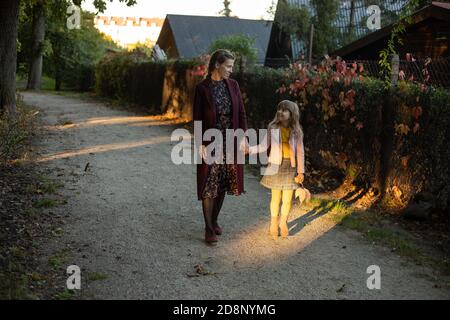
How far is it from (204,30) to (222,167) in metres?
40.7

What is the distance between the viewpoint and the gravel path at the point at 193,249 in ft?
16.6

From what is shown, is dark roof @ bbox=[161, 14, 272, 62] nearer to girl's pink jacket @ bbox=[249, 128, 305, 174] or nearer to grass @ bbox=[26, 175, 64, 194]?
grass @ bbox=[26, 175, 64, 194]

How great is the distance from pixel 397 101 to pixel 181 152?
5.74m

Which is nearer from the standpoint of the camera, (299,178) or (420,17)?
(299,178)

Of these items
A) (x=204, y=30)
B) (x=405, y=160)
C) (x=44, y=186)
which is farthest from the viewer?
(x=204, y=30)

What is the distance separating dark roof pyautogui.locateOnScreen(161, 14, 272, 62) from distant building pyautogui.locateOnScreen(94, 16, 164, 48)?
228 ft

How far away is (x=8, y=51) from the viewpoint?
1337 cm

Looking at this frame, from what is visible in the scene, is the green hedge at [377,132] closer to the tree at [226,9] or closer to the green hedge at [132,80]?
the green hedge at [132,80]

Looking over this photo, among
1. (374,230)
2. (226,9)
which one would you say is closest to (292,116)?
(374,230)

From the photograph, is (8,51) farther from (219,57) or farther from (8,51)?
(219,57)

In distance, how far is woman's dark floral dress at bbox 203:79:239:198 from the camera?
20.0 ft

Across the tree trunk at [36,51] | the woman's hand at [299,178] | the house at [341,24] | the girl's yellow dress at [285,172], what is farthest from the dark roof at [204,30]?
the woman's hand at [299,178]

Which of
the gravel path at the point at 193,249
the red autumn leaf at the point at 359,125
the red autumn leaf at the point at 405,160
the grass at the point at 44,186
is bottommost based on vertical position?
the gravel path at the point at 193,249

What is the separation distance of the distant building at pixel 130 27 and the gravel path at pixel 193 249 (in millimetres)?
108643
